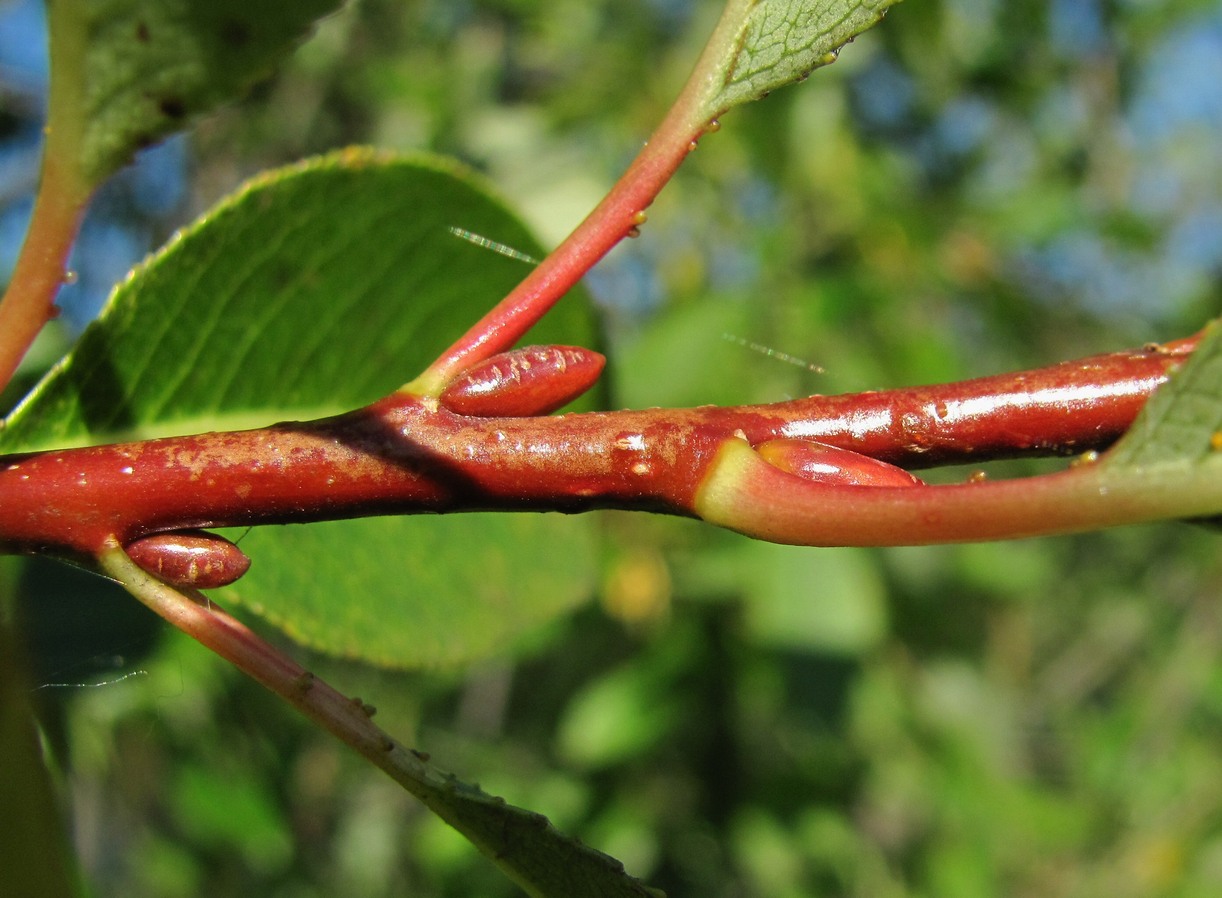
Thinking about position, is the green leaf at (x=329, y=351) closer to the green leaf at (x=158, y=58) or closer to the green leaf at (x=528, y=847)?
the green leaf at (x=158, y=58)

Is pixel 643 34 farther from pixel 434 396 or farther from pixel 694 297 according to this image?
pixel 434 396

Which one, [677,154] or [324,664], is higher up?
[677,154]

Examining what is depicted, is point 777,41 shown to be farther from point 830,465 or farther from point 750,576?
point 750,576

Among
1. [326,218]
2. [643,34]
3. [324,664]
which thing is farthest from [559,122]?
[326,218]

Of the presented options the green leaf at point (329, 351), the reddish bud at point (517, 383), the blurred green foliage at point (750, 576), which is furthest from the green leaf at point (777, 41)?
the blurred green foliage at point (750, 576)

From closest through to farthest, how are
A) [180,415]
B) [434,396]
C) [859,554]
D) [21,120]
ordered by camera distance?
[434,396]
[180,415]
[859,554]
[21,120]

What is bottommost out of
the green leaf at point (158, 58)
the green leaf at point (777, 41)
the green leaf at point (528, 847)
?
the green leaf at point (528, 847)

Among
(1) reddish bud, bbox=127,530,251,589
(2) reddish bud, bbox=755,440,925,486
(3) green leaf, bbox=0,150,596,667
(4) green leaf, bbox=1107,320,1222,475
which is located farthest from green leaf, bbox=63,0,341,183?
(4) green leaf, bbox=1107,320,1222,475
